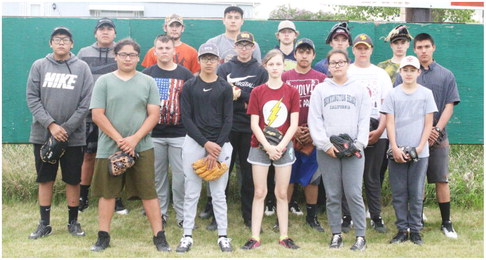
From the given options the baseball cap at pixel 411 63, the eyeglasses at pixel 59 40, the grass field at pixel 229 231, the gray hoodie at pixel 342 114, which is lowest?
the grass field at pixel 229 231

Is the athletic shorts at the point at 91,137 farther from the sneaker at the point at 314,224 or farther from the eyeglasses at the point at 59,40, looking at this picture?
the sneaker at the point at 314,224

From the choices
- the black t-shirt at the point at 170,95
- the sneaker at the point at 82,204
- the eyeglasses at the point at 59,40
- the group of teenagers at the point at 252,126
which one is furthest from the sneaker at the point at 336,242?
the eyeglasses at the point at 59,40

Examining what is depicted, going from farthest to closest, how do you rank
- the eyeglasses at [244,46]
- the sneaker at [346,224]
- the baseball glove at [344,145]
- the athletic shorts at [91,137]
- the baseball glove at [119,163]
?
the athletic shorts at [91,137] < the sneaker at [346,224] < the eyeglasses at [244,46] < the baseball glove at [344,145] < the baseball glove at [119,163]

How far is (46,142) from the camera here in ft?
17.6

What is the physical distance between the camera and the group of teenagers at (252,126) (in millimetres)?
4949

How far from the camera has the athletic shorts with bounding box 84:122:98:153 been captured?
19.8 feet

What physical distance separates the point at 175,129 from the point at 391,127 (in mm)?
2118

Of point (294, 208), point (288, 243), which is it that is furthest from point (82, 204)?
point (288, 243)

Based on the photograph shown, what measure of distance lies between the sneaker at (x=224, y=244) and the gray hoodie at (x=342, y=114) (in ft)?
3.92

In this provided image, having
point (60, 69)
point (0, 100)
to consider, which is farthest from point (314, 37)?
point (0, 100)

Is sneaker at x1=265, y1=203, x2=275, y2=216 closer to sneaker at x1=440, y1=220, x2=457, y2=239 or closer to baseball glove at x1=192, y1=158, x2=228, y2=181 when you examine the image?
baseball glove at x1=192, y1=158, x2=228, y2=181

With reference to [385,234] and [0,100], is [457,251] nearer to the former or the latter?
[385,234]

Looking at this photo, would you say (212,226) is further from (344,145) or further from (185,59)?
(185,59)

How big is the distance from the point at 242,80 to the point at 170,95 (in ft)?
2.41
